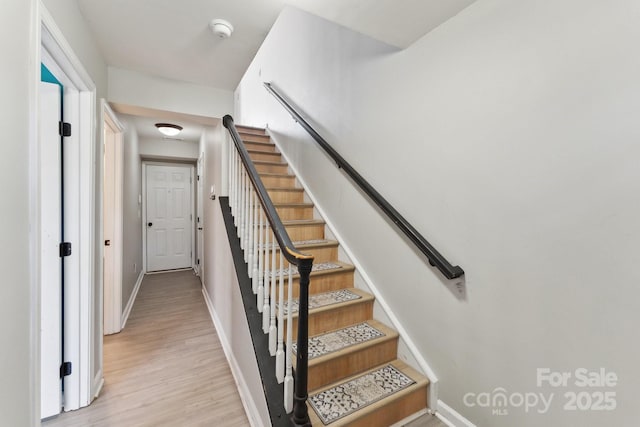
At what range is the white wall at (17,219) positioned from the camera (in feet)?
2.78

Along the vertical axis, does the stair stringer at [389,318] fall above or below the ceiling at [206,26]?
below

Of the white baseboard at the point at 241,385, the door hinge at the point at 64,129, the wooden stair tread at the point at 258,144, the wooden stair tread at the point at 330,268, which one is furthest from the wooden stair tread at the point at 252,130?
the white baseboard at the point at 241,385

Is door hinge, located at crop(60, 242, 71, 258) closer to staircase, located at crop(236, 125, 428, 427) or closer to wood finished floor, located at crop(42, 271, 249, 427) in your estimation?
wood finished floor, located at crop(42, 271, 249, 427)

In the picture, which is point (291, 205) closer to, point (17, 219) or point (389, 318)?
point (389, 318)

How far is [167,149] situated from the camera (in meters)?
4.94

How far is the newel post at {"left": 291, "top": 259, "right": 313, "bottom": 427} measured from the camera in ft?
3.62

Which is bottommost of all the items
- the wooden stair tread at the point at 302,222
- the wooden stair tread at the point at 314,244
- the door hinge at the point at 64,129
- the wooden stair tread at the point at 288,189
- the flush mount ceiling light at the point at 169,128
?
the wooden stair tread at the point at 314,244

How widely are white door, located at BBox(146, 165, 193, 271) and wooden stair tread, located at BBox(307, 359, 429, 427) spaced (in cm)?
493

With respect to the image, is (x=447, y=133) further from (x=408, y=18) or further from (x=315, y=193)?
(x=315, y=193)

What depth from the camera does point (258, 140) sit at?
3525mm

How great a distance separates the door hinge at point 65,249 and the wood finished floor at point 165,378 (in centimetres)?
103

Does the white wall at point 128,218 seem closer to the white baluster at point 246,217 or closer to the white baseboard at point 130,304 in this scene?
the white baseboard at point 130,304

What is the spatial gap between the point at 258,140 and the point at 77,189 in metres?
2.12

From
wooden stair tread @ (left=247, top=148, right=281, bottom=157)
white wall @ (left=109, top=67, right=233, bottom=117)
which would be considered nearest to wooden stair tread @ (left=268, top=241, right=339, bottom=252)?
wooden stair tread @ (left=247, top=148, right=281, bottom=157)
